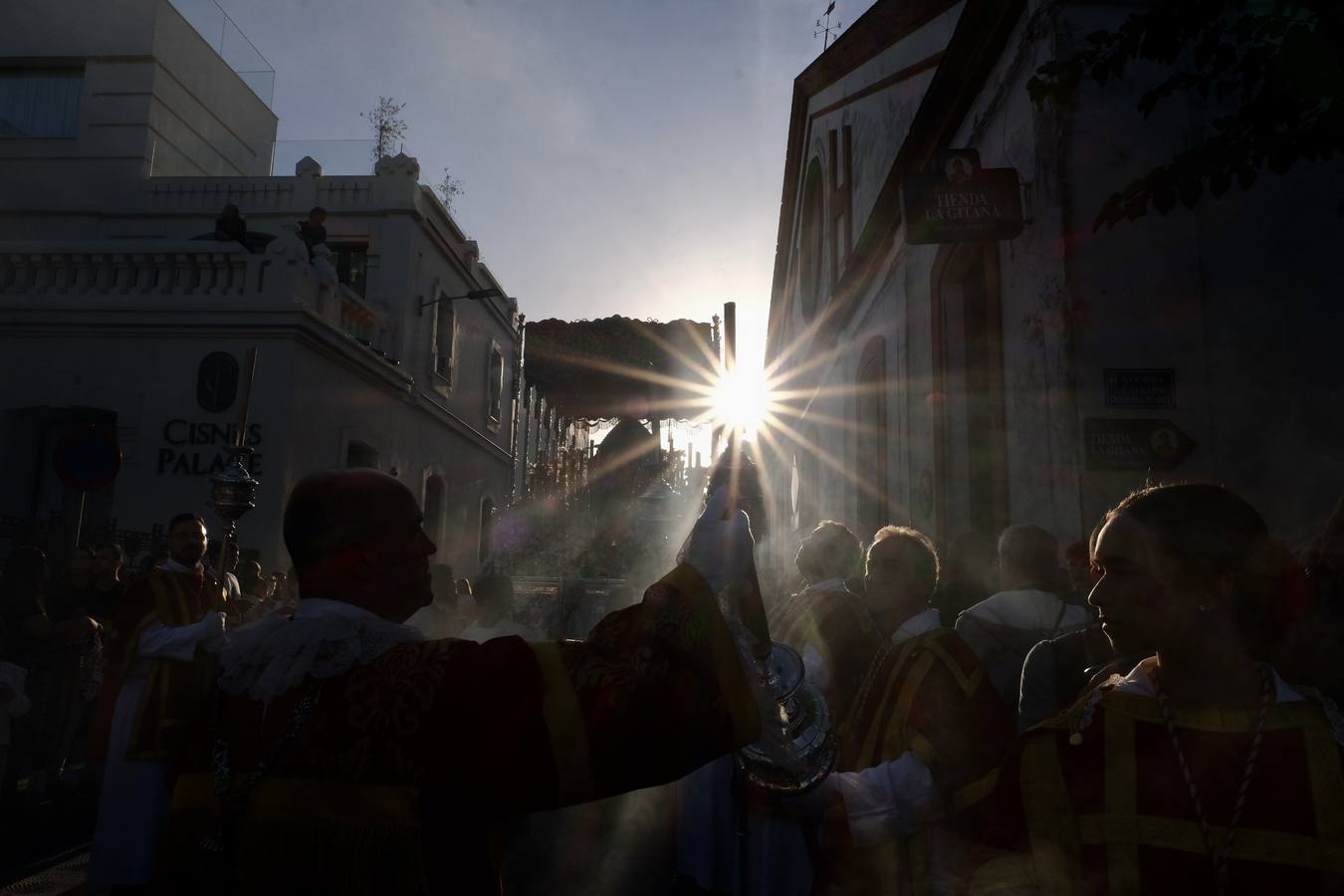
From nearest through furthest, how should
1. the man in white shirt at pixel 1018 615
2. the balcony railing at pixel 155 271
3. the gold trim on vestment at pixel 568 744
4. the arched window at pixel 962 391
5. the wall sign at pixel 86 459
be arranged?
the gold trim on vestment at pixel 568 744 < the man in white shirt at pixel 1018 615 < the wall sign at pixel 86 459 < the arched window at pixel 962 391 < the balcony railing at pixel 155 271

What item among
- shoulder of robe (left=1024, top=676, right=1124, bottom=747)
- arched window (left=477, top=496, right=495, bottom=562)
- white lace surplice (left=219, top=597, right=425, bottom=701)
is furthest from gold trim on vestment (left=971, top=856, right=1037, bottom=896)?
arched window (left=477, top=496, right=495, bottom=562)

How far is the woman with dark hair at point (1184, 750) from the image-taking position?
1646 mm

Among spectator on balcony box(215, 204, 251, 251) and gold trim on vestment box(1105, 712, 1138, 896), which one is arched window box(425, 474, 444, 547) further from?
gold trim on vestment box(1105, 712, 1138, 896)

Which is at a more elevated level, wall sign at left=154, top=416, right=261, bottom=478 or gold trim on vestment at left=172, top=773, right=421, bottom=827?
wall sign at left=154, top=416, right=261, bottom=478

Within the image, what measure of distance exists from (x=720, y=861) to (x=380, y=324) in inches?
539

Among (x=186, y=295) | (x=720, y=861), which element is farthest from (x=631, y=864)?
(x=186, y=295)

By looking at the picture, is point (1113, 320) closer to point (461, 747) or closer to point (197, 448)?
point (461, 747)

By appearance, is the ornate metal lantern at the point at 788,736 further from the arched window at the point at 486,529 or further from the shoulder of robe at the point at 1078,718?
the arched window at the point at 486,529

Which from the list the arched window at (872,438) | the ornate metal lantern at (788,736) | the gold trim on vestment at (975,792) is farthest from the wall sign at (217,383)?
the gold trim on vestment at (975,792)

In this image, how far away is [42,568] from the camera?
22.1 feet

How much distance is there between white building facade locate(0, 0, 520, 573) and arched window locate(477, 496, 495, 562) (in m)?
Answer: 0.12

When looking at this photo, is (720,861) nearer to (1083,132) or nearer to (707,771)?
(707,771)

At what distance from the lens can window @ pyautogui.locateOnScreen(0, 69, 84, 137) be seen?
17.3 metres

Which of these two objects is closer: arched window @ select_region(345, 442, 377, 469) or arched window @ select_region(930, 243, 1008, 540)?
arched window @ select_region(930, 243, 1008, 540)
